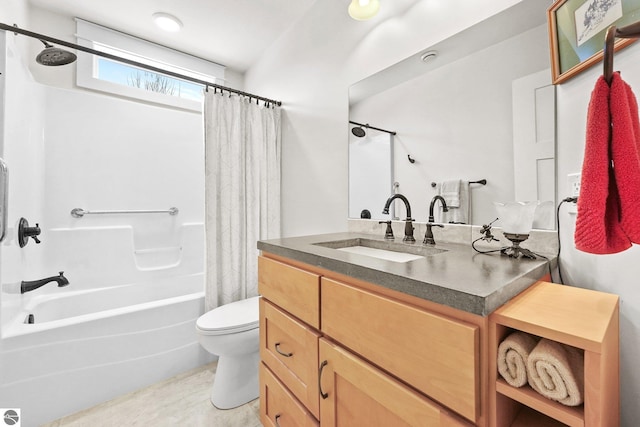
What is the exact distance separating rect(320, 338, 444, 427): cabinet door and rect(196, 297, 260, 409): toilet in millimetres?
774

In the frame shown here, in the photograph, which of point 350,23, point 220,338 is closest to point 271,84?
point 350,23

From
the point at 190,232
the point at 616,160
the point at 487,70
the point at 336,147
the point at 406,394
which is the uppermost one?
the point at 487,70

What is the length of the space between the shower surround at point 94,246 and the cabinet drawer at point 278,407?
869 millimetres

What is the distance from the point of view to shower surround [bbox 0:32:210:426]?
1.39 m

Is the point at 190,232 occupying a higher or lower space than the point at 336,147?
lower

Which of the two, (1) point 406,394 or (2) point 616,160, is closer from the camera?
(2) point 616,160

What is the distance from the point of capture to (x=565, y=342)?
0.46 metres

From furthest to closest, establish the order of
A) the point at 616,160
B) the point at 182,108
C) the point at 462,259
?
1. the point at 182,108
2. the point at 462,259
3. the point at 616,160

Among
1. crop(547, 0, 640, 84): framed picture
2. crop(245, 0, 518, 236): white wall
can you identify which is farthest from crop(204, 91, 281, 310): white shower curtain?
crop(547, 0, 640, 84): framed picture

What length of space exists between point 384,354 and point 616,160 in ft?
2.06

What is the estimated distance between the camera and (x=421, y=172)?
4.34ft

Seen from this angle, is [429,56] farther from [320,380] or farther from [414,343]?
[320,380]

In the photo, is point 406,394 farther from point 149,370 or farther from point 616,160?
point 149,370

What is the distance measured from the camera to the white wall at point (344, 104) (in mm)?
Answer: 696
